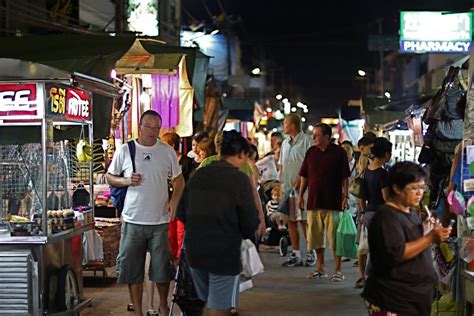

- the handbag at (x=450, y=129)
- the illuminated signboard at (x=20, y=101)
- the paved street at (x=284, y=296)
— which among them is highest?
the illuminated signboard at (x=20, y=101)

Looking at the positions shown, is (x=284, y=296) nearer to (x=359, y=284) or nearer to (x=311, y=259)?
(x=359, y=284)

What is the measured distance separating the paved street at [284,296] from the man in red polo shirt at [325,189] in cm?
55

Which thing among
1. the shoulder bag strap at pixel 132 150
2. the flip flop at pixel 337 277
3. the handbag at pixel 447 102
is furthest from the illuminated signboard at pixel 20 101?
the flip flop at pixel 337 277

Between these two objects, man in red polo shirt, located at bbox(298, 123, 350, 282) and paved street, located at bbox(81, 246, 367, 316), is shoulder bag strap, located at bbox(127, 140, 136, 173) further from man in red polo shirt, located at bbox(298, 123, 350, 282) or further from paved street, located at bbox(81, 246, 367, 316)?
man in red polo shirt, located at bbox(298, 123, 350, 282)

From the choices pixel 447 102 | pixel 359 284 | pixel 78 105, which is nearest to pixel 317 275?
pixel 359 284

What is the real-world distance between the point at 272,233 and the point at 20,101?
832 cm

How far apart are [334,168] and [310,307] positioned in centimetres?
241

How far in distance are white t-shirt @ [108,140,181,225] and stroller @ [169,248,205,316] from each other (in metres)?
0.66

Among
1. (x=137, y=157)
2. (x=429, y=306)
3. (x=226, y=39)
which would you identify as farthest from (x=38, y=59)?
(x=226, y=39)

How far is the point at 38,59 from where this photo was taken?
11.6 metres

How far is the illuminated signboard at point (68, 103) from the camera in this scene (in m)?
7.29

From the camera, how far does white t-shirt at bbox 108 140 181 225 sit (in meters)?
7.73

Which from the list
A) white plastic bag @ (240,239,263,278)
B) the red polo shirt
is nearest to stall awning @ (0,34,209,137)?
the red polo shirt

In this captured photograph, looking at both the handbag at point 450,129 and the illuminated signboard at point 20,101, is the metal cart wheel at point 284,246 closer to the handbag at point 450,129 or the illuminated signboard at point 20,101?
the handbag at point 450,129
